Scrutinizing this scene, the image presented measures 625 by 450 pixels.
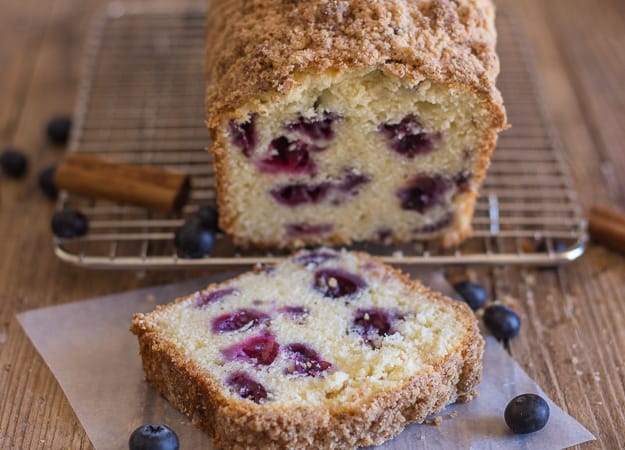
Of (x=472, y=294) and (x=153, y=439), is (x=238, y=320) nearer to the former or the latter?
(x=153, y=439)

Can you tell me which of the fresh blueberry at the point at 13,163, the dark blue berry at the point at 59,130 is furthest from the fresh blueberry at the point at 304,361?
the dark blue berry at the point at 59,130

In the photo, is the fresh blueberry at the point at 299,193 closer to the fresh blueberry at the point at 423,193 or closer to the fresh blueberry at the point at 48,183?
the fresh blueberry at the point at 423,193

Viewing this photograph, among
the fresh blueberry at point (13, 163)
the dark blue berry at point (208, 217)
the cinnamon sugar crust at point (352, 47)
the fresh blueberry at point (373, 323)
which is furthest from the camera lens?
the fresh blueberry at point (13, 163)

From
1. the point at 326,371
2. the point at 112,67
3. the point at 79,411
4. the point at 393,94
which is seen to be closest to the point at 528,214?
the point at 393,94

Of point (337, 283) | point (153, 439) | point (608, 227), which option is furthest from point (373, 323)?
point (608, 227)

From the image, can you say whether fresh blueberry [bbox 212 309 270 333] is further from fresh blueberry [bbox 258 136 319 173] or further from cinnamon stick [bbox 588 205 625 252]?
cinnamon stick [bbox 588 205 625 252]

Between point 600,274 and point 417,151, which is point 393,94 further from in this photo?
point 600,274
